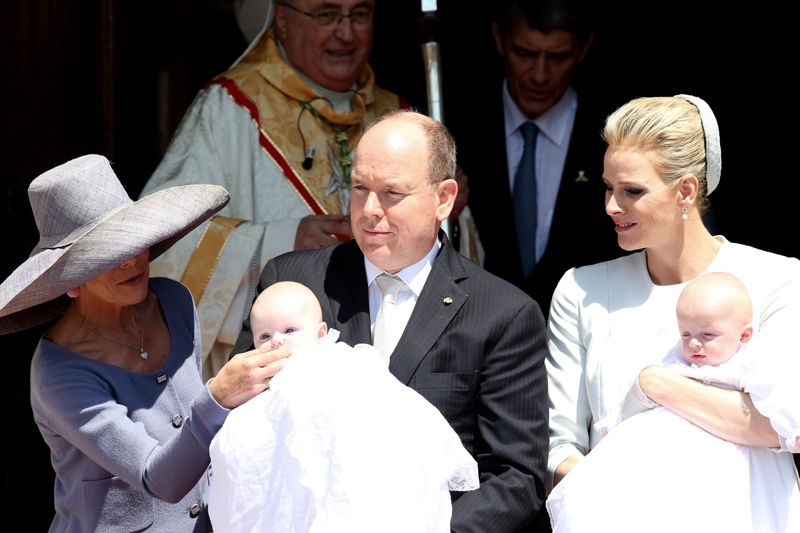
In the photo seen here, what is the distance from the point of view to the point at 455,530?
3.34 m

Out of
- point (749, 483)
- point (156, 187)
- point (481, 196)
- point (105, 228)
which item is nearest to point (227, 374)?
point (105, 228)

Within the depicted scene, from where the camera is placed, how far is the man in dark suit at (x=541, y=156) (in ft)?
17.0

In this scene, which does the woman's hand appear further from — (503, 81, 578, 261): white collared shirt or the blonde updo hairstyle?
(503, 81, 578, 261): white collared shirt

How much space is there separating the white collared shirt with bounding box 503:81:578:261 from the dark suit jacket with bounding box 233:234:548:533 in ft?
5.60

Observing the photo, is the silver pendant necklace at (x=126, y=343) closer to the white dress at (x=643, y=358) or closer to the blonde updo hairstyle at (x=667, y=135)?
the white dress at (x=643, y=358)

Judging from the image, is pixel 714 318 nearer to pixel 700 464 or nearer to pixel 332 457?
pixel 700 464

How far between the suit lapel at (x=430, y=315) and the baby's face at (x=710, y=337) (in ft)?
1.98

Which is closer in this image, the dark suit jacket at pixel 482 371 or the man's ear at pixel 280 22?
the dark suit jacket at pixel 482 371

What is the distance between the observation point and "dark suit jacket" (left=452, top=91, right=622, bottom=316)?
517cm

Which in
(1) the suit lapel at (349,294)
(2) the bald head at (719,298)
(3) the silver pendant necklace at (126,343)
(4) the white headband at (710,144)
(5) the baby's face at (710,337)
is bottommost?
(3) the silver pendant necklace at (126,343)

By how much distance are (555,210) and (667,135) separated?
1718mm

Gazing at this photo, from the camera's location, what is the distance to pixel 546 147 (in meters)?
5.38

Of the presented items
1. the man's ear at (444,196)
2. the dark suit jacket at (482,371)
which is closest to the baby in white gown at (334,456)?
the dark suit jacket at (482,371)

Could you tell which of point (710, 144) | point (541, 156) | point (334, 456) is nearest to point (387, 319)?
point (334, 456)
